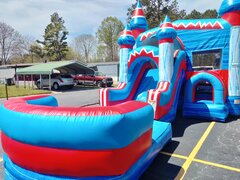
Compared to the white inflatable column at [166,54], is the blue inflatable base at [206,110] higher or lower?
lower

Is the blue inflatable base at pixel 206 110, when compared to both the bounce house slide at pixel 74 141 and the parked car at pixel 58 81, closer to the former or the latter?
the bounce house slide at pixel 74 141

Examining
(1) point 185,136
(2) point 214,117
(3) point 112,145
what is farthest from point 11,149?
(2) point 214,117

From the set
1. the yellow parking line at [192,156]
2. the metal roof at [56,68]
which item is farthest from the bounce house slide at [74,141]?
the metal roof at [56,68]

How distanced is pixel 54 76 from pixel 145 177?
18.8 m

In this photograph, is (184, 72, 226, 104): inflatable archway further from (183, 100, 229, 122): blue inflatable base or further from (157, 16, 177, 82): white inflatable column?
(157, 16, 177, 82): white inflatable column

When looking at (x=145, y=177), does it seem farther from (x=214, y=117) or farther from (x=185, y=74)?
(x=185, y=74)

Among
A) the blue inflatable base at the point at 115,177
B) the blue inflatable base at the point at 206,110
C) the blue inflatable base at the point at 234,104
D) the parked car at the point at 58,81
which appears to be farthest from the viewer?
the parked car at the point at 58,81

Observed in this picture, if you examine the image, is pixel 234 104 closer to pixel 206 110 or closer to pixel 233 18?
pixel 206 110

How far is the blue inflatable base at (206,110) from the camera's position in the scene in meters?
6.98

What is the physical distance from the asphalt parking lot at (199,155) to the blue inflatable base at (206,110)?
0.58m

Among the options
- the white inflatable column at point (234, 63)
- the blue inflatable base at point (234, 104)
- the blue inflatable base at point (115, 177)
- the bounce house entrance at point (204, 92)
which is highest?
the white inflatable column at point (234, 63)

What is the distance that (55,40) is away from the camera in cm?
4356

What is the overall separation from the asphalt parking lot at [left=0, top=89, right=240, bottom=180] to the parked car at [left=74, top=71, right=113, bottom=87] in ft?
54.0

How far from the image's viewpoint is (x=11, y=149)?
2.96m
